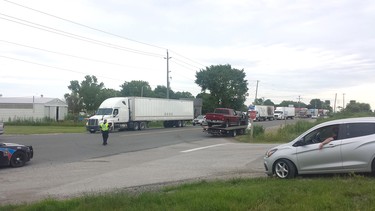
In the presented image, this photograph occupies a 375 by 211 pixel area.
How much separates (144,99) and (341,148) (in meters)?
39.0

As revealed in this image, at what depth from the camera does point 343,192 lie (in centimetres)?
785

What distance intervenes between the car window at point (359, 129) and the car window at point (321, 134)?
0.95ft

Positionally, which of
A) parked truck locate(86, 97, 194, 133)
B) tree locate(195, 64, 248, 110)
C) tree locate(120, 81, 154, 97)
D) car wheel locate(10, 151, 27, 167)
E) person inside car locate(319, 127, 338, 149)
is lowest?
car wheel locate(10, 151, 27, 167)

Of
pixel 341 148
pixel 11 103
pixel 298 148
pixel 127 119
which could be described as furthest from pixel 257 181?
pixel 11 103

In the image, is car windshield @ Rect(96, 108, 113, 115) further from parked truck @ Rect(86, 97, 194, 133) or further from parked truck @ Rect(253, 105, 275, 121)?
parked truck @ Rect(253, 105, 275, 121)

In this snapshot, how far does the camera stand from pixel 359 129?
34.0 feet

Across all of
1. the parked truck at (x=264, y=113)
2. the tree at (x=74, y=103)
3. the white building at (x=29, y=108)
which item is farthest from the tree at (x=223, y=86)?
the tree at (x=74, y=103)

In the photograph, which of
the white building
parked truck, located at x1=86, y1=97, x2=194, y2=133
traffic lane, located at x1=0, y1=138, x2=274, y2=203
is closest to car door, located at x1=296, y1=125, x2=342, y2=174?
traffic lane, located at x1=0, y1=138, x2=274, y2=203

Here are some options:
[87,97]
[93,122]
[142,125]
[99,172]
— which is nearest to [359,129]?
[99,172]

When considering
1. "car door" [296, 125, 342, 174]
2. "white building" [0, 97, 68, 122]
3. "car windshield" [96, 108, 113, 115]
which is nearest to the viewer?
"car door" [296, 125, 342, 174]

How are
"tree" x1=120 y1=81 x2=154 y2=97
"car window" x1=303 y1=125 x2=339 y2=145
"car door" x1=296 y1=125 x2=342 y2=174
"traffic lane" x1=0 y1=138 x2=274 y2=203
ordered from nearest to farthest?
"car door" x1=296 y1=125 x2=342 y2=174 < "car window" x1=303 y1=125 x2=339 y2=145 < "traffic lane" x1=0 y1=138 x2=274 y2=203 < "tree" x1=120 y1=81 x2=154 y2=97

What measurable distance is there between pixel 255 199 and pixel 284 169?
12.0ft

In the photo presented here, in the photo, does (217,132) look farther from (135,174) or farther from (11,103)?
(11,103)

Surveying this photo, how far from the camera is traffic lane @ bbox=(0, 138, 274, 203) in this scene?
36.6 ft
